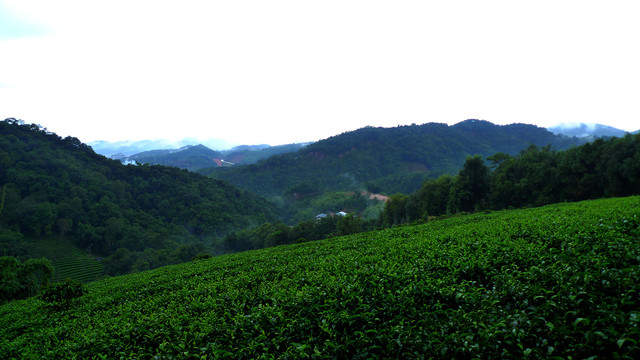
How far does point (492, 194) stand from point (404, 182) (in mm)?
80251

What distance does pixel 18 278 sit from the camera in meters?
22.5

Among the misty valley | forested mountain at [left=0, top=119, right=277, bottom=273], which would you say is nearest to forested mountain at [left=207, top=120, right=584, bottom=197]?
forested mountain at [left=0, top=119, right=277, bottom=273]

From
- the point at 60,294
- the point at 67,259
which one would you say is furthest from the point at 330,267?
the point at 67,259

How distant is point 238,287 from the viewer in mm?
8438

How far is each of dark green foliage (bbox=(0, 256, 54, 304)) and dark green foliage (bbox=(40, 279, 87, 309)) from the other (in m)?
13.0

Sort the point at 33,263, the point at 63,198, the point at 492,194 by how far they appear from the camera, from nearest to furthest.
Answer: the point at 33,263 → the point at 492,194 → the point at 63,198

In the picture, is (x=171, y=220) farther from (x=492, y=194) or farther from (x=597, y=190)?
(x=597, y=190)

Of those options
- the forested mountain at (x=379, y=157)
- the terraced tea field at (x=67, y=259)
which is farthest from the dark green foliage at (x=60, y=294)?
the forested mountain at (x=379, y=157)

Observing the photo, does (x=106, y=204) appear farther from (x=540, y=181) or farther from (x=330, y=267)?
(x=540, y=181)

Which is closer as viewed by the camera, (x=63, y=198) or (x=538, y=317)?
(x=538, y=317)

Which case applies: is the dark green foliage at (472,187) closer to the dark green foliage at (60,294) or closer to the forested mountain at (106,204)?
the dark green foliage at (60,294)

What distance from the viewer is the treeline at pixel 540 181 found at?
28.0 m

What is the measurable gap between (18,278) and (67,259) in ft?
146

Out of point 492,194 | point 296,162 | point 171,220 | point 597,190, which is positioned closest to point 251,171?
point 296,162
